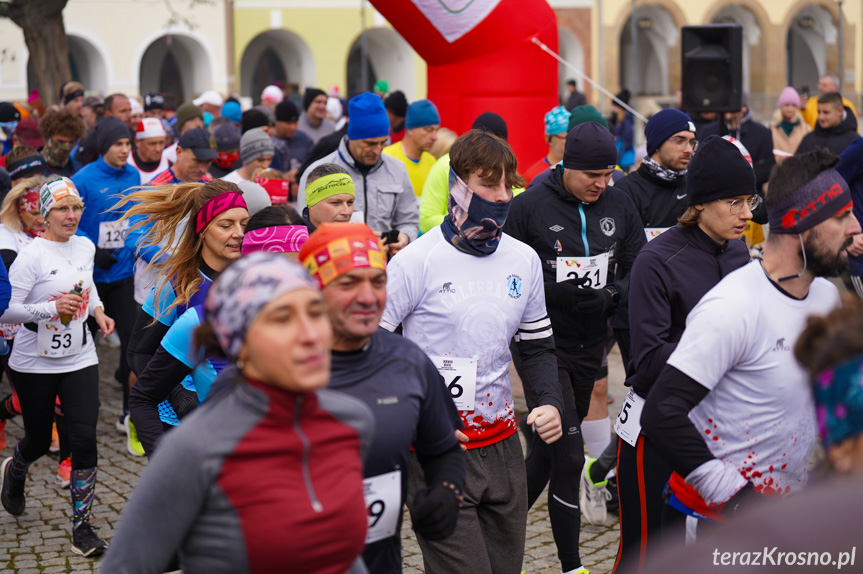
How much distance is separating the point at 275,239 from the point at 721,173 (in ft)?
5.43

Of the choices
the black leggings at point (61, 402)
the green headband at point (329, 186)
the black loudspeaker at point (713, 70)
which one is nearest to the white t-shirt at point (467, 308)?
the green headband at point (329, 186)

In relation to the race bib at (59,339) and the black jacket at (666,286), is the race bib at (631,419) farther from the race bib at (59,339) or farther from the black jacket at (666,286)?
the race bib at (59,339)

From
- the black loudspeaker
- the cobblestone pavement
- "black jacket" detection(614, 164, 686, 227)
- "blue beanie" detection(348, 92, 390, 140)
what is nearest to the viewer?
the cobblestone pavement

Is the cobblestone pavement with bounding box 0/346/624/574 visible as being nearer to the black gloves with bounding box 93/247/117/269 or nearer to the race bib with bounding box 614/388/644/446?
the black gloves with bounding box 93/247/117/269

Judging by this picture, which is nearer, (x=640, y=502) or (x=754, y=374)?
(x=754, y=374)

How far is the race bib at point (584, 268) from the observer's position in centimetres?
509

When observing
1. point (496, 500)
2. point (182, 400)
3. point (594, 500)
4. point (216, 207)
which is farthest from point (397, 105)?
point (496, 500)

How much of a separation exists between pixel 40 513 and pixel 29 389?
3.01 ft

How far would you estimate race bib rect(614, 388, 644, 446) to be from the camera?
12.8ft

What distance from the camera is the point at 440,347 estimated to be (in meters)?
3.78

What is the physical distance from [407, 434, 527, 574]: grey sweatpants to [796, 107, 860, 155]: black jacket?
26.8ft

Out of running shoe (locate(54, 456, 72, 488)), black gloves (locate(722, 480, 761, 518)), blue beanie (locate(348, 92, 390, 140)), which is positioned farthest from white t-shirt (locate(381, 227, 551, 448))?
running shoe (locate(54, 456, 72, 488))

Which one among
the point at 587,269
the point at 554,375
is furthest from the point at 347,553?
the point at 587,269

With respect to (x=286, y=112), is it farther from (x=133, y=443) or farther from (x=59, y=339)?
(x=59, y=339)
